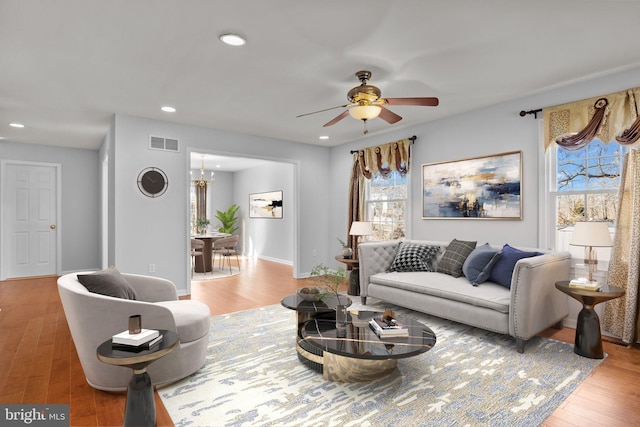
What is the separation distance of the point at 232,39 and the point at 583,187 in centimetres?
364

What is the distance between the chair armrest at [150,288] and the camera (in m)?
2.97

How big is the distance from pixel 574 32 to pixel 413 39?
1.16 m

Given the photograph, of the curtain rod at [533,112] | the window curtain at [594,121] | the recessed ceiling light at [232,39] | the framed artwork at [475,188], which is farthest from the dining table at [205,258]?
the window curtain at [594,121]

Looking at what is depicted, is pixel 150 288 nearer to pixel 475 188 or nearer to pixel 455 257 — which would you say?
pixel 455 257

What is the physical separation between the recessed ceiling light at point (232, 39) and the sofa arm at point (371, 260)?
2.72 m

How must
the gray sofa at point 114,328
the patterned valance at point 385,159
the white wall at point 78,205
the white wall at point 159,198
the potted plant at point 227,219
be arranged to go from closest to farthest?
the gray sofa at point 114,328 < the white wall at point 159,198 < the patterned valance at point 385,159 < the white wall at point 78,205 < the potted plant at point 227,219

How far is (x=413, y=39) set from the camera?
2.64 meters

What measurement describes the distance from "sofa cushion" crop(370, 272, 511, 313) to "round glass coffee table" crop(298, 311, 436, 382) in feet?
2.81

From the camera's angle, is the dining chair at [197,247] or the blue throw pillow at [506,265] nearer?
the blue throw pillow at [506,265]

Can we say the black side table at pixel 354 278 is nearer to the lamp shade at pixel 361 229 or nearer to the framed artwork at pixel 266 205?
the lamp shade at pixel 361 229

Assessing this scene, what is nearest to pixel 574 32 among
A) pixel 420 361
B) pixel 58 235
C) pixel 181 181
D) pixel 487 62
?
pixel 487 62

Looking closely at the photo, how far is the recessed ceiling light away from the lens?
256 centimetres

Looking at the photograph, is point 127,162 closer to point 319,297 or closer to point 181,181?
point 181,181
